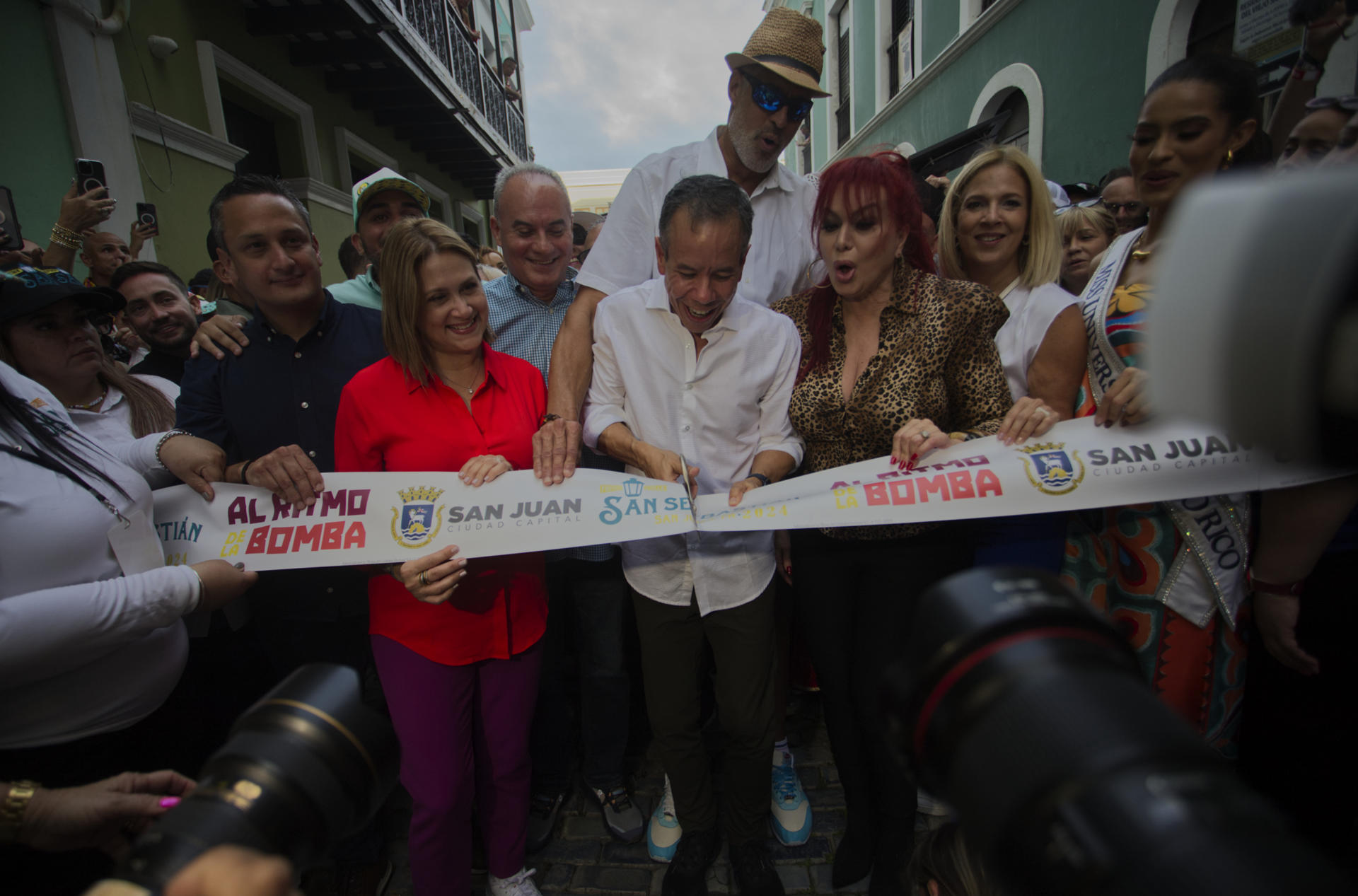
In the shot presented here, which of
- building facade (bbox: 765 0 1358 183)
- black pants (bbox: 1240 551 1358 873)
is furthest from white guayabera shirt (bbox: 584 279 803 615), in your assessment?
building facade (bbox: 765 0 1358 183)

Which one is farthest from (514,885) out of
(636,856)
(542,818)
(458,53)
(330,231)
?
(458,53)

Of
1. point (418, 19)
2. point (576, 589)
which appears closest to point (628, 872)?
point (576, 589)

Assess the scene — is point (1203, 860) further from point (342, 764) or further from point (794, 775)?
point (794, 775)

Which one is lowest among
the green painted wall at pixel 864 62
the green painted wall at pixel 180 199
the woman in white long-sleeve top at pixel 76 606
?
the woman in white long-sleeve top at pixel 76 606

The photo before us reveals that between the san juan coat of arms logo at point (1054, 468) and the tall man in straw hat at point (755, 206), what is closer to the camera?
the san juan coat of arms logo at point (1054, 468)

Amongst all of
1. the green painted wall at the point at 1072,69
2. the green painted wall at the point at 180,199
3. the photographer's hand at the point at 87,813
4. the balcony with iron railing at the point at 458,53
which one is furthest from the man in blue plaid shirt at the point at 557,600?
the balcony with iron railing at the point at 458,53

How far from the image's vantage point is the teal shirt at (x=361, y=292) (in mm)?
3715

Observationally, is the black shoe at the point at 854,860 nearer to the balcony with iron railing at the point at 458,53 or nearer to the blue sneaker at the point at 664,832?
the blue sneaker at the point at 664,832

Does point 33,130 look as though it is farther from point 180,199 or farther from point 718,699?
point 718,699

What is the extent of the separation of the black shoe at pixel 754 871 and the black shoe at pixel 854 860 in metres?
0.25

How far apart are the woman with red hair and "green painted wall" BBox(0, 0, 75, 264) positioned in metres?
6.17

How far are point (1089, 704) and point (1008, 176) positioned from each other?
2.66 m

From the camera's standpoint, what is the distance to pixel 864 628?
230 cm

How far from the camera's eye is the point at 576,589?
2768mm
